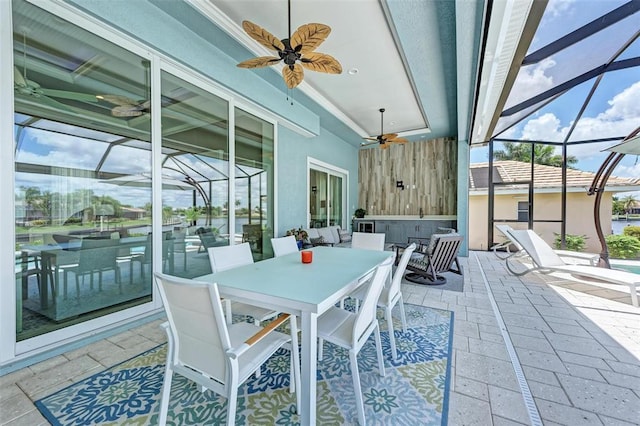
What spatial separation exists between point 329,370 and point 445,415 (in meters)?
0.81

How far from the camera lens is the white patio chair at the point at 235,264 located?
2000 millimetres

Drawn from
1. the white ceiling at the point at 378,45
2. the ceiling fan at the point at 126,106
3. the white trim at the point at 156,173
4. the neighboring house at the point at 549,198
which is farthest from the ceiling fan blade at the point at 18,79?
the neighboring house at the point at 549,198

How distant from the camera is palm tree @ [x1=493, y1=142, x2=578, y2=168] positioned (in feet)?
22.6

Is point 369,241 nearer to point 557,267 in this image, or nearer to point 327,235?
point 327,235

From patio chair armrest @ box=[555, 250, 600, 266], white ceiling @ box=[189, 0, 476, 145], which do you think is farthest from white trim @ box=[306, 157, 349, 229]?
patio chair armrest @ box=[555, 250, 600, 266]

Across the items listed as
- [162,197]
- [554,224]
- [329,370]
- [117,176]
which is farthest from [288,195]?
[554,224]

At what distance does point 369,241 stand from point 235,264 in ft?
6.12

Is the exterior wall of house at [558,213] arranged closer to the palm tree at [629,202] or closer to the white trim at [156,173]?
the palm tree at [629,202]

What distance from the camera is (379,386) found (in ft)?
5.78

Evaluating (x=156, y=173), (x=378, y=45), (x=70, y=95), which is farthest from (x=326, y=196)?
(x=70, y=95)

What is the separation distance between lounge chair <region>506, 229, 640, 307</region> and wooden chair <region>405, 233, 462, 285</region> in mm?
1343

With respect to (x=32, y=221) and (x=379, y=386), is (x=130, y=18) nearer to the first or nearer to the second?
(x=32, y=221)

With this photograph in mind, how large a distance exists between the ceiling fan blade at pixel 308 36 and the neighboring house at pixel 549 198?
7.28 m

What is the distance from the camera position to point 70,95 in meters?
2.29
